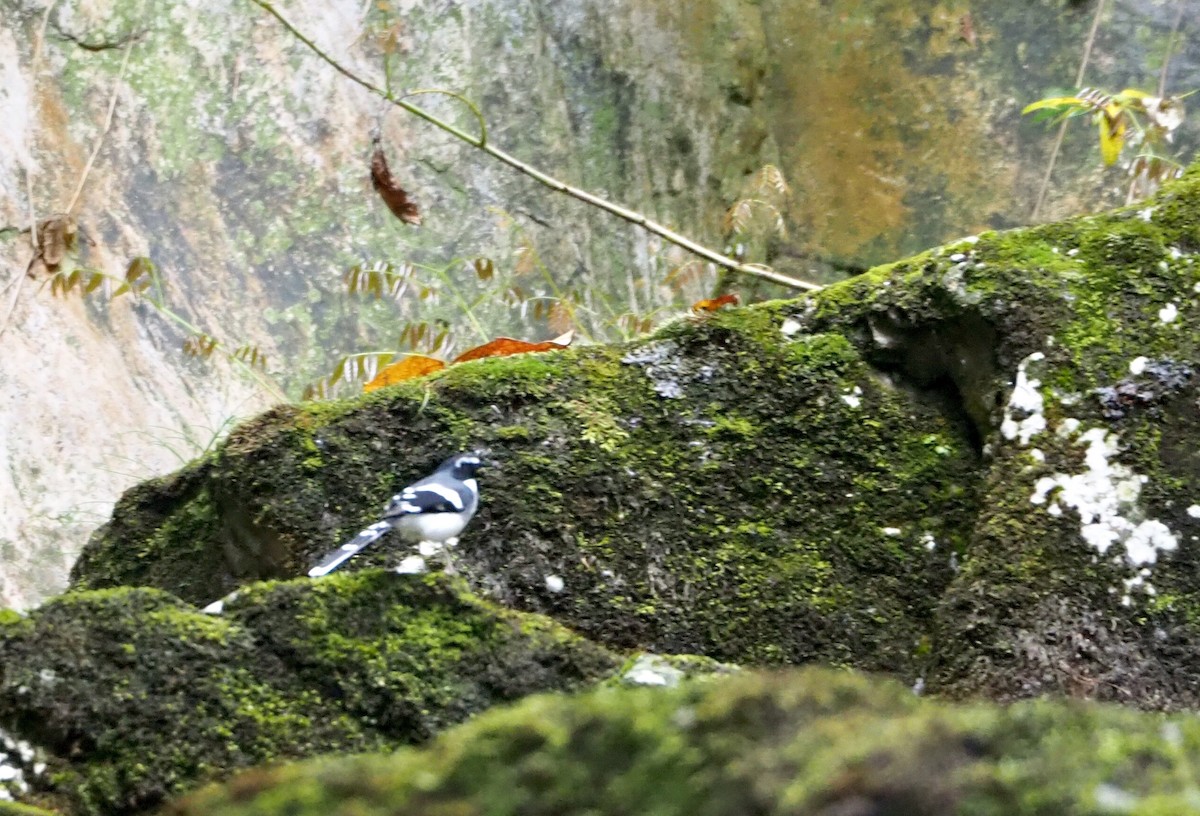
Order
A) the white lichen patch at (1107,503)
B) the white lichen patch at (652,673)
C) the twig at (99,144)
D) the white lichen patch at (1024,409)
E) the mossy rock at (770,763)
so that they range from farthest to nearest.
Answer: the twig at (99,144), the white lichen patch at (1024,409), the white lichen patch at (1107,503), the white lichen patch at (652,673), the mossy rock at (770,763)

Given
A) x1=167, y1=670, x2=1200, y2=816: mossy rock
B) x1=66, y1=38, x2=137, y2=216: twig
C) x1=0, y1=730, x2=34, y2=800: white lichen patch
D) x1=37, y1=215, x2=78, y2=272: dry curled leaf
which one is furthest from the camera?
x1=66, y1=38, x2=137, y2=216: twig

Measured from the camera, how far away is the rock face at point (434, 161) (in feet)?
18.2

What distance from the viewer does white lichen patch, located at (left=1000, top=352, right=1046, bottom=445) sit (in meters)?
2.69

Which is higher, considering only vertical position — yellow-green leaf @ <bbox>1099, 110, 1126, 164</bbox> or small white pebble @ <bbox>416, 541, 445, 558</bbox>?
yellow-green leaf @ <bbox>1099, 110, 1126, 164</bbox>

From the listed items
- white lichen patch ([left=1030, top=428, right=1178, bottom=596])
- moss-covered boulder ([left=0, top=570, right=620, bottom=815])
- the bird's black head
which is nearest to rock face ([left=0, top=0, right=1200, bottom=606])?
the bird's black head

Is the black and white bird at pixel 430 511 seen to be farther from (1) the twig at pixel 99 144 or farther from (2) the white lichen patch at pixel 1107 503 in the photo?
(1) the twig at pixel 99 144

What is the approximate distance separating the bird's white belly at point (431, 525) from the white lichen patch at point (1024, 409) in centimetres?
131

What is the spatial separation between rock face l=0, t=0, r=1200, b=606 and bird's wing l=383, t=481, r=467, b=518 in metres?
2.80

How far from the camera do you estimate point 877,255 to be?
6141mm

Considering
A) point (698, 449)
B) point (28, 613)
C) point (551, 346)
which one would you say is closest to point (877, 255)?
point (551, 346)

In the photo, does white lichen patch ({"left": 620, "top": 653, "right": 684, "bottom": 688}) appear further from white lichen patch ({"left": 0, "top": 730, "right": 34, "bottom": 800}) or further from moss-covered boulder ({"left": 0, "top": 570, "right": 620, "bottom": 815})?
white lichen patch ({"left": 0, "top": 730, "right": 34, "bottom": 800})

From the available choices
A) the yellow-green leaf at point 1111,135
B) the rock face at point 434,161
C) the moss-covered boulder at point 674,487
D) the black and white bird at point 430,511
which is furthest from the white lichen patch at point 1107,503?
the rock face at point 434,161

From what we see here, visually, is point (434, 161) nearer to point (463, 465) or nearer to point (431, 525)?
point (463, 465)

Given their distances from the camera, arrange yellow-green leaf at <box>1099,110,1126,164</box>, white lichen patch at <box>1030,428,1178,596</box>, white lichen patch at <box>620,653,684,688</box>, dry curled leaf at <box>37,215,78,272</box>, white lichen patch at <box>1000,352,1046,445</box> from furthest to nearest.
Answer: dry curled leaf at <box>37,215,78,272</box> → yellow-green leaf at <box>1099,110,1126,164</box> → white lichen patch at <box>1000,352,1046,445</box> → white lichen patch at <box>1030,428,1178,596</box> → white lichen patch at <box>620,653,684,688</box>
